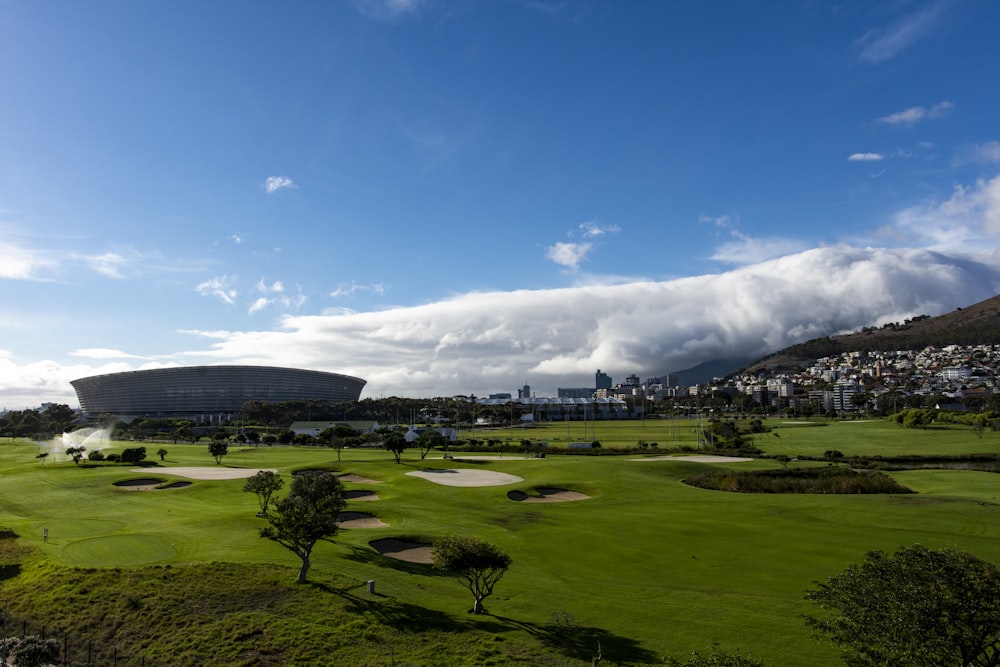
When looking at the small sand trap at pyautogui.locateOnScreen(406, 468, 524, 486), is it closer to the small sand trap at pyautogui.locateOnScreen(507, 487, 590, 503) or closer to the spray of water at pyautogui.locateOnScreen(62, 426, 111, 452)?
the small sand trap at pyautogui.locateOnScreen(507, 487, 590, 503)

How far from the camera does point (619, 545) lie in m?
38.5

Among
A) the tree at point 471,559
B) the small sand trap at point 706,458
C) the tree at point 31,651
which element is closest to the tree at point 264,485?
the tree at point 31,651

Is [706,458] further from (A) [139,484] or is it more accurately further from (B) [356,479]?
(A) [139,484]

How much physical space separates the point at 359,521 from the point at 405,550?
405 inches

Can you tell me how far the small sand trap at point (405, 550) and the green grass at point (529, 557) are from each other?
2.41 ft

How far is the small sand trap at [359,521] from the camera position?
46.5 m

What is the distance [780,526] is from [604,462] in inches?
1664

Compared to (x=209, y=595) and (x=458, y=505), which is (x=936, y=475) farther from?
(x=209, y=595)

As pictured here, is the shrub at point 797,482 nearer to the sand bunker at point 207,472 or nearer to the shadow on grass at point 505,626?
the shadow on grass at point 505,626

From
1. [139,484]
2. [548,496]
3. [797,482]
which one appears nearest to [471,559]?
[548,496]

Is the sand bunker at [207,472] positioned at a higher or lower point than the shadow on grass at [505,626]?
higher

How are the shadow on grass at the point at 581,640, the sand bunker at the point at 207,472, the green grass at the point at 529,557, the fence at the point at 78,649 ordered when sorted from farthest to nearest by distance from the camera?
the sand bunker at the point at 207,472 < the fence at the point at 78,649 < the green grass at the point at 529,557 < the shadow on grass at the point at 581,640

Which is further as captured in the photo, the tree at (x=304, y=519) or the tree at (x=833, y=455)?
the tree at (x=833, y=455)

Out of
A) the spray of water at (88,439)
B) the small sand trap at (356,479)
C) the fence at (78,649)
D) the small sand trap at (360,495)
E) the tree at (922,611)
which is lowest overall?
the fence at (78,649)
